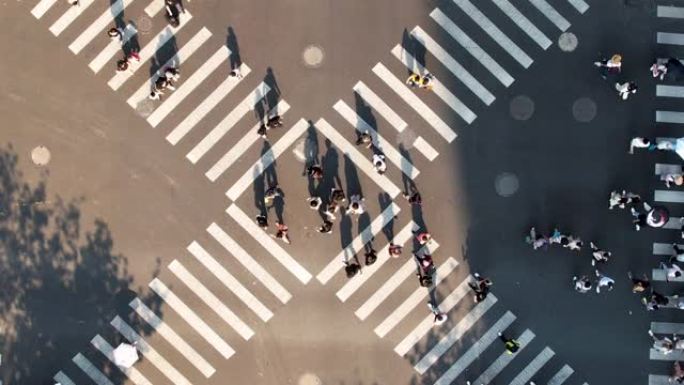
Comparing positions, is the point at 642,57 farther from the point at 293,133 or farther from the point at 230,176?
the point at 230,176

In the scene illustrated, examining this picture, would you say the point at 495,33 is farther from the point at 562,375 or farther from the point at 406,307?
the point at 562,375

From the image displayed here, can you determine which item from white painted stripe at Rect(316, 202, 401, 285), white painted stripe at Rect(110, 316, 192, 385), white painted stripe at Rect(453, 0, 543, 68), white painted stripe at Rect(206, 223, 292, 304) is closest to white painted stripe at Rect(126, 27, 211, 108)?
white painted stripe at Rect(206, 223, 292, 304)

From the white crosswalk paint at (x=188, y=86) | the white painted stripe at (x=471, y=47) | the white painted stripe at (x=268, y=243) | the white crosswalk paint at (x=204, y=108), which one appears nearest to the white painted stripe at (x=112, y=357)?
the white painted stripe at (x=268, y=243)

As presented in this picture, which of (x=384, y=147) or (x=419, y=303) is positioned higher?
(x=384, y=147)

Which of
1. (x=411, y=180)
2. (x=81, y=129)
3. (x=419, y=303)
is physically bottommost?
(x=419, y=303)

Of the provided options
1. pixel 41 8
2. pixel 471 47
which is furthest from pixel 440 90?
pixel 41 8

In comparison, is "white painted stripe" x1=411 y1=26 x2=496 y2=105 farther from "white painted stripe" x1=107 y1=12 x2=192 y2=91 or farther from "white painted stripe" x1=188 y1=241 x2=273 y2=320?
"white painted stripe" x1=188 y1=241 x2=273 y2=320

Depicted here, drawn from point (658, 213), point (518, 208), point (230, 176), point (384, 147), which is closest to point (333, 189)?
point (384, 147)
